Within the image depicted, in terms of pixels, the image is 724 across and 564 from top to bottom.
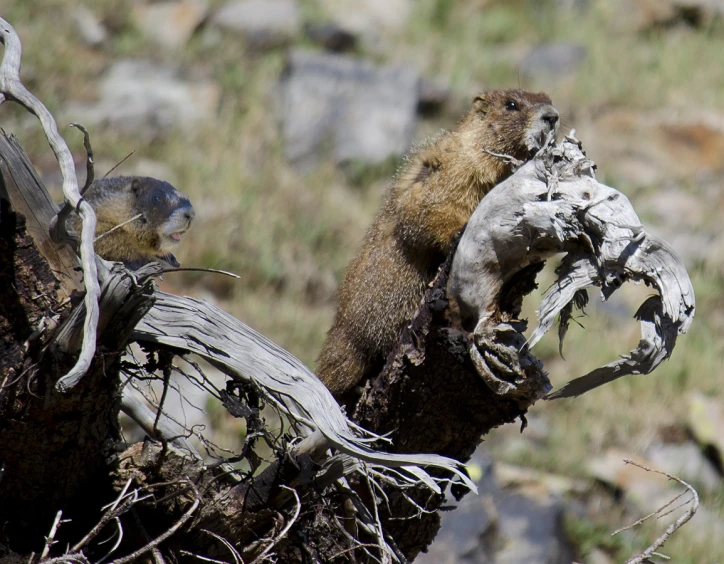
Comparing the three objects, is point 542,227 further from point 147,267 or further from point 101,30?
point 101,30

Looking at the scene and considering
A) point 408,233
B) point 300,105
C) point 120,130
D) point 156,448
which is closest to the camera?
point 156,448

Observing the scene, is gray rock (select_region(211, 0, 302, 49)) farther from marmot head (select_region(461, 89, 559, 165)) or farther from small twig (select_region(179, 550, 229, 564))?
small twig (select_region(179, 550, 229, 564))

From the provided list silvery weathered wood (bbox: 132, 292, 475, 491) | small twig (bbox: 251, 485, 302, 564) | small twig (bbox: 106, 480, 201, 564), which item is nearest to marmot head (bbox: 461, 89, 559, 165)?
silvery weathered wood (bbox: 132, 292, 475, 491)

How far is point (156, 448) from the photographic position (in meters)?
3.89

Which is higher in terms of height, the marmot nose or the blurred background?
the marmot nose

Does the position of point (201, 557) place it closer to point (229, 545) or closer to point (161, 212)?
point (229, 545)

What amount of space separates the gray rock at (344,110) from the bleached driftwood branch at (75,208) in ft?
31.8

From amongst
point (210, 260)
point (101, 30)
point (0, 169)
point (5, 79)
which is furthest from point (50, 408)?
point (101, 30)

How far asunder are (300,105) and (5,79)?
10.2 meters

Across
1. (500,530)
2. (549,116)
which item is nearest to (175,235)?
(549,116)

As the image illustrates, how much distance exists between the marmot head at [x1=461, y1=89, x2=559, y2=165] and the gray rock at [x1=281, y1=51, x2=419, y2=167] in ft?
25.0

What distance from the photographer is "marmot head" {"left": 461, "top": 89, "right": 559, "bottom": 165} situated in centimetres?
498

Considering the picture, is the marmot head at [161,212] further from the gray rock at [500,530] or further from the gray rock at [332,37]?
the gray rock at [332,37]

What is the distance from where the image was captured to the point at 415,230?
4.86 m
